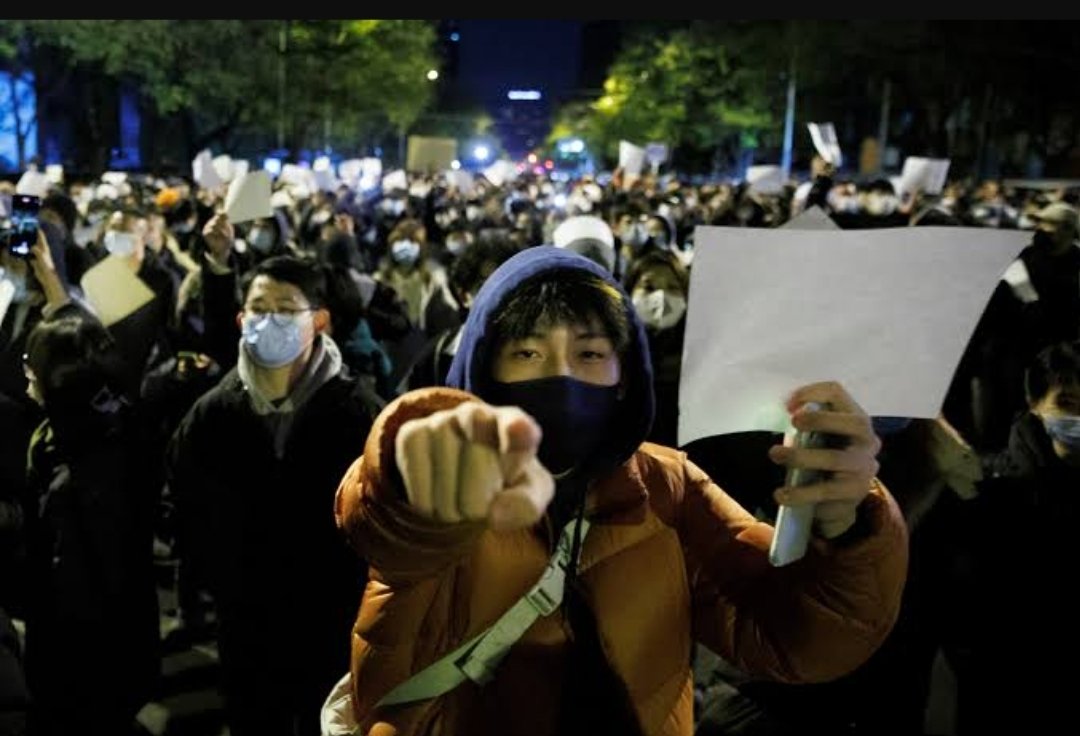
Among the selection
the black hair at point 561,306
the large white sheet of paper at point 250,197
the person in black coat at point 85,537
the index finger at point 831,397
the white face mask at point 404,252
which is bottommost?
the person in black coat at point 85,537

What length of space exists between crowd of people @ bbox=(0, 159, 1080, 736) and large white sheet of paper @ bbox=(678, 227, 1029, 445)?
0.22ft

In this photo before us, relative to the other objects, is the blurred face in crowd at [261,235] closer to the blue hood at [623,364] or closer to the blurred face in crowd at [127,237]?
the blurred face in crowd at [127,237]

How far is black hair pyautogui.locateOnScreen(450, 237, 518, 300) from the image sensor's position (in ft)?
16.5

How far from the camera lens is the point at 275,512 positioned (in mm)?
3453

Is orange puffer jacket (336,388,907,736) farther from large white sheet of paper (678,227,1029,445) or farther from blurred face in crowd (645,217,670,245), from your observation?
blurred face in crowd (645,217,670,245)

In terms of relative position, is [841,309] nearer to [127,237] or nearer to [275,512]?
[275,512]

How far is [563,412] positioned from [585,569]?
0.84ft

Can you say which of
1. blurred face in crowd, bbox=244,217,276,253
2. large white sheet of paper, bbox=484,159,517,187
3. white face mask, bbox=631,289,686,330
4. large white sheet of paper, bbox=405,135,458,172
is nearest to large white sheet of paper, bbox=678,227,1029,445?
white face mask, bbox=631,289,686,330

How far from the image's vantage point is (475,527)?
1.44 meters

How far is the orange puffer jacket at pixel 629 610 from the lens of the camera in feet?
5.57

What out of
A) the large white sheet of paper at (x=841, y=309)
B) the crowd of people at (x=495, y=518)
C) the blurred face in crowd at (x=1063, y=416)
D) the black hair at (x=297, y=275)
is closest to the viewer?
the large white sheet of paper at (x=841, y=309)

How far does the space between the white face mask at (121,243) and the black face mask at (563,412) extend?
5564 millimetres

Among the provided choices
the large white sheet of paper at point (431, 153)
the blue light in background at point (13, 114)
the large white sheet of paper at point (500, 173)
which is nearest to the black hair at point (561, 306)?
the large white sheet of paper at point (431, 153)

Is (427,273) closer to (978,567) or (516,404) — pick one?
(978,567)
